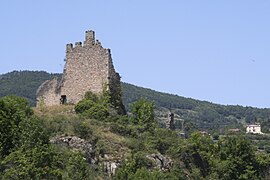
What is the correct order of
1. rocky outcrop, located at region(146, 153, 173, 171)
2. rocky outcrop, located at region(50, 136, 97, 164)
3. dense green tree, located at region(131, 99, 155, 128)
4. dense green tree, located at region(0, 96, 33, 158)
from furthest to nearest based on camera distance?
dense green tree, located at region(131, 99, 155, 128), rocky outcrop, located at region(146, 153, 173, 171), rocky outcrop, located at region(50, 136, 97, 164), dense green tree, located at region(0, 96, 33, 158)

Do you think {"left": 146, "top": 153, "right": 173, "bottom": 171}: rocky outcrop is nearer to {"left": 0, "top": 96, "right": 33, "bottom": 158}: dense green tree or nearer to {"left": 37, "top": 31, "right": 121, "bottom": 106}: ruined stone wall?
{"left": 37, "top": 31, "right": 121, "bottom": 106}: ruined stone wall

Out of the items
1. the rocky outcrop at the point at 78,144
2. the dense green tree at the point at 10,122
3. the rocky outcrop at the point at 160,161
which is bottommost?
the rocky outcrop at the point at 160,161

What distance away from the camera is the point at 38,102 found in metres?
57.2

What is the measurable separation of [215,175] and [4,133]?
1807cm

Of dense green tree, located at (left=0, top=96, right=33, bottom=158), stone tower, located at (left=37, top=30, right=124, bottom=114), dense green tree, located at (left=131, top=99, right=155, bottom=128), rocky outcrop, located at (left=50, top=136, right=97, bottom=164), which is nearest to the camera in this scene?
dense green tree, located at (left=0, top=96, right=33, bottom=158)

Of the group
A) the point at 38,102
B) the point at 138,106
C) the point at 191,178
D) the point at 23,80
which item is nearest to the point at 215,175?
the point at 191,178

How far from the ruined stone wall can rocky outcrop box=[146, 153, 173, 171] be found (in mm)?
7247

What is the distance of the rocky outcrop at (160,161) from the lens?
4878 centimetres

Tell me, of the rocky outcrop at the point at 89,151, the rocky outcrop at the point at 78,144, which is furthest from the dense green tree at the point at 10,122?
the rocky outcrop at the point at 89,151

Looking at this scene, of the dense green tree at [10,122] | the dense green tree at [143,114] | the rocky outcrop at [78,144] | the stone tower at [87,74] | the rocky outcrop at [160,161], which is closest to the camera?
the dense green tree at [10,122]

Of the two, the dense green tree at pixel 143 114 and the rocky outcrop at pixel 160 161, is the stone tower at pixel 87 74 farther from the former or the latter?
the rocky outcrop at pixel 160 161

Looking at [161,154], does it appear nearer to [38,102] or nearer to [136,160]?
[136,160]

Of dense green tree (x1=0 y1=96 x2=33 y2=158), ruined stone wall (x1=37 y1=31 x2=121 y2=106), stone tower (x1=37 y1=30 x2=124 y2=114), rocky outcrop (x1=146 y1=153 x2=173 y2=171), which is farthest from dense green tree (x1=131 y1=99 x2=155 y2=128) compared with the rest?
dense green tree (x1=0 y1=96 x2=33 y2=158)

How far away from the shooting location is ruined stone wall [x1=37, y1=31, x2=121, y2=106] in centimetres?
5394
